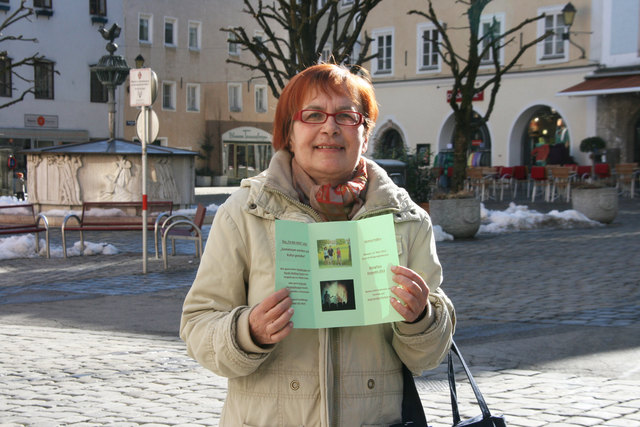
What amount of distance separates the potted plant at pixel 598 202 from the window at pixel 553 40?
17094mm

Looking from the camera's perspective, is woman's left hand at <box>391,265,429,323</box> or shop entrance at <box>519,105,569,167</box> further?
shop entrance at <box>519,105,569,167</box>

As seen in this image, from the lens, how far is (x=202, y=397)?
597 cm

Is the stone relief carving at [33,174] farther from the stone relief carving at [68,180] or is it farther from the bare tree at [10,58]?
the bare tree at [10,58]

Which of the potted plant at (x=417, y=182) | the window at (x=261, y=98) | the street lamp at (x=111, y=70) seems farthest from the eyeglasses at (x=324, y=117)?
the window at (x=261, y=98)

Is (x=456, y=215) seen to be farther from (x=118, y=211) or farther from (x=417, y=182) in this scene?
(x=118, y=211)

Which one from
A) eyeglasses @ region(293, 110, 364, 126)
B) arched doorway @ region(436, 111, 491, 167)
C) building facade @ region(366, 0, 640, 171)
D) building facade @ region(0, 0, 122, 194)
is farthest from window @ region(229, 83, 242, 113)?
eyeglasses @ region(293, 110, 364, 126)

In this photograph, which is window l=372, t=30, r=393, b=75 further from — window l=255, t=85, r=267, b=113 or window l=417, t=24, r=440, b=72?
window l=255, t=85, r=267, b=113

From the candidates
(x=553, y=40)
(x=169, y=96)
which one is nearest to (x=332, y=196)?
(x=553, y=40)

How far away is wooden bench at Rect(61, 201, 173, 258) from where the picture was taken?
1542 centimetres

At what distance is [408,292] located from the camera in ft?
8.29

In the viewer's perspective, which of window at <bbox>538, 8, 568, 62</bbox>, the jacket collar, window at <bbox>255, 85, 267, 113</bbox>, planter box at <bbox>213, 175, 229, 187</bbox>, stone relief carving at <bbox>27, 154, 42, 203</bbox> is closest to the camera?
the jacket collar

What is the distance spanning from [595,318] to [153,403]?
182 inches

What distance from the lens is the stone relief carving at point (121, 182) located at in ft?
68.6

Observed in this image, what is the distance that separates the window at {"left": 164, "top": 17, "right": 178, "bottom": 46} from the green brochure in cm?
5136
